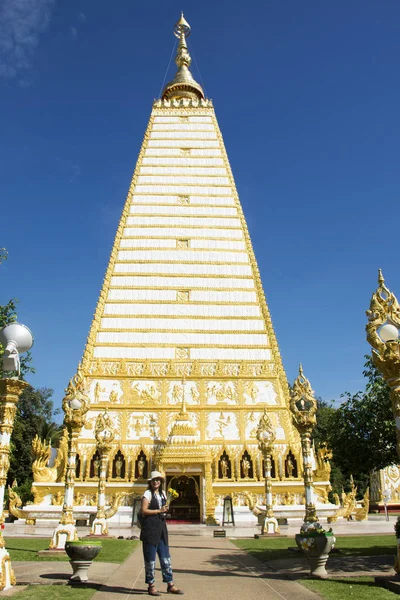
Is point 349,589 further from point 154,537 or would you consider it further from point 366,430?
point 366,430

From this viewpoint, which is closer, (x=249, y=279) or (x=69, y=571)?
(x=69, y=571)

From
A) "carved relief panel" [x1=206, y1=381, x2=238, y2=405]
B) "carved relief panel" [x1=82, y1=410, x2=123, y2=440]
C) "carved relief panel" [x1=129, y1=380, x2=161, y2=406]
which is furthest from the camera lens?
"carved relief panel" [x1=206, y1=381, x2=238, y2=405]

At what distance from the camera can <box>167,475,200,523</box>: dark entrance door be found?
22.6 meters

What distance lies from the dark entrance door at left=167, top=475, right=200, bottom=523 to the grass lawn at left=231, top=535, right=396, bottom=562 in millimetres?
8598

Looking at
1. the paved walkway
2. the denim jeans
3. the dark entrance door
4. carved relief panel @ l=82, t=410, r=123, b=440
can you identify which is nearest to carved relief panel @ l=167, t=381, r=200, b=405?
carved relief panel @ l=82, t=410, r=123, b=440

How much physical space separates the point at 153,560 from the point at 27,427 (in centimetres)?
3328

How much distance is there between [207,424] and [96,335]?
8.11 meters

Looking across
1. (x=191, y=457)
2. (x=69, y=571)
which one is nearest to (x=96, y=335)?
(x=191, y=457)

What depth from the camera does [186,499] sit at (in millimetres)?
23969

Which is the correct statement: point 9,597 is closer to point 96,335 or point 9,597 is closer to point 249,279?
point 96,335

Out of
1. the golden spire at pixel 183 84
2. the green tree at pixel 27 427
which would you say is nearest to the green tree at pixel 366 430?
the green tree at pixel 27 427

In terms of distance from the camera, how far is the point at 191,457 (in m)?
22.0

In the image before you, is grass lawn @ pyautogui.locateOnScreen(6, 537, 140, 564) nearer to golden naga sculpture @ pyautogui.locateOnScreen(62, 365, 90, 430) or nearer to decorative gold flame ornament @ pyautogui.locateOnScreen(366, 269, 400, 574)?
golden naga sculpture @ pyautogui.locateOnScreen(62, 365, 90, 430)

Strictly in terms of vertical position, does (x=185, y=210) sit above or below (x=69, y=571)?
above
